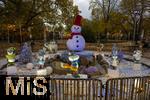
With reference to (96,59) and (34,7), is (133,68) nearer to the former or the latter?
(96,59)

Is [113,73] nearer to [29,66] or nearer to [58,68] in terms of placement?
[58,68]

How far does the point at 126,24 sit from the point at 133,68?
1081 inches

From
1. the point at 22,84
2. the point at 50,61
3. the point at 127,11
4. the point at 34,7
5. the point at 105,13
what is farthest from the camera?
the point at 105,13

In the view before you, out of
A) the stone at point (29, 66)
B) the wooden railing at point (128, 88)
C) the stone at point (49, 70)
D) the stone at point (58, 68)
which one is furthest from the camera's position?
the stone at point (29, 66)

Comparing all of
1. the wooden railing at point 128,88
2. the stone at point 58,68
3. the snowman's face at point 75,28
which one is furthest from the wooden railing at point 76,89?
the snowman's face at point 75,28

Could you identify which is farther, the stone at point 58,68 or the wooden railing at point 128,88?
the stone at point 58,68

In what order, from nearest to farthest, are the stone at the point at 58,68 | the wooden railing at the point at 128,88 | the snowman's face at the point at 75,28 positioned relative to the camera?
the wooden railing at the point at 128,88 → the stone at the point at 58,68 → the snowman's face at the point at 75,28

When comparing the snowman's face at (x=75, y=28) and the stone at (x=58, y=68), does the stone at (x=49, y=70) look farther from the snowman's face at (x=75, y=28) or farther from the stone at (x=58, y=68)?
the snowman's face at (x=75, y=28)

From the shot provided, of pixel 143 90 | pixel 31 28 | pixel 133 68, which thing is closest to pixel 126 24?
pixel 31 28

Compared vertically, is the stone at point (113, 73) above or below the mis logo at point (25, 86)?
below

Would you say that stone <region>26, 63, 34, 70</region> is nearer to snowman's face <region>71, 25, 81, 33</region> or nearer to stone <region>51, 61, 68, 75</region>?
stone <region>51, 61, 68, 75</region>

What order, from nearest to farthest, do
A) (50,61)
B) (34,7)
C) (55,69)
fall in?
(55,69)
(50,61)
(34,7)

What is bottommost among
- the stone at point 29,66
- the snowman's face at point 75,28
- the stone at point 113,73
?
the stone at point 113,73

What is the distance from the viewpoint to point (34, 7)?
1527 inches
